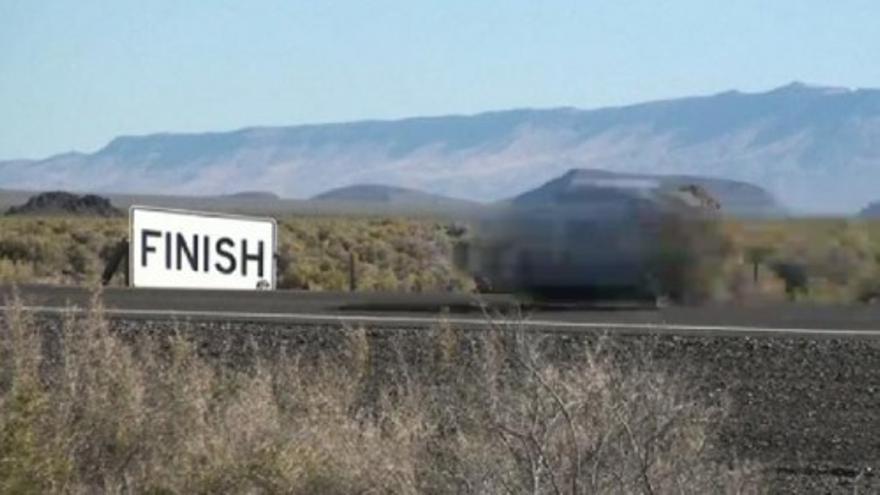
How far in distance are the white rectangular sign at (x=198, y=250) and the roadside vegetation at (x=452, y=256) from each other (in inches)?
88.6

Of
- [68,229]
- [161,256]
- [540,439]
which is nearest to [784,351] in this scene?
[540,439]

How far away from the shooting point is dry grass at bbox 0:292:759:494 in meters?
10.7

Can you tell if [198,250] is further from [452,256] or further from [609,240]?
[609,240]

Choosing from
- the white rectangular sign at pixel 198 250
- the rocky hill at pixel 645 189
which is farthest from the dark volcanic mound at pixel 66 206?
the rocky hill at pixel 645 189

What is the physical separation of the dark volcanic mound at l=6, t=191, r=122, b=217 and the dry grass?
85522mm

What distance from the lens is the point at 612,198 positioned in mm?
19469

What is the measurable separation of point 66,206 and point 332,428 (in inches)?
3812

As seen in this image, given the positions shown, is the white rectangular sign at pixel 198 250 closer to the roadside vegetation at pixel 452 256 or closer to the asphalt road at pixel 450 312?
the asphalt road at pixel 450 312

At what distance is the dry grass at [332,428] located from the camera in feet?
35.0

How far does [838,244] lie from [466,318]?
312 inches

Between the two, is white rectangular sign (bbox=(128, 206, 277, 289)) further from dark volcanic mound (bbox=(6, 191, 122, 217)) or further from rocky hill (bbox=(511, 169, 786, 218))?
dark volcanic mound (bbox=(6, 191, 122, 217))

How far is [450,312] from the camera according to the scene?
2700 centimetres

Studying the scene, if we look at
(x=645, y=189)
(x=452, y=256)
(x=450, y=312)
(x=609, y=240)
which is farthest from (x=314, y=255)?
(x=645, y=189)

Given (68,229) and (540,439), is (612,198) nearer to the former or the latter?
(540,439)
